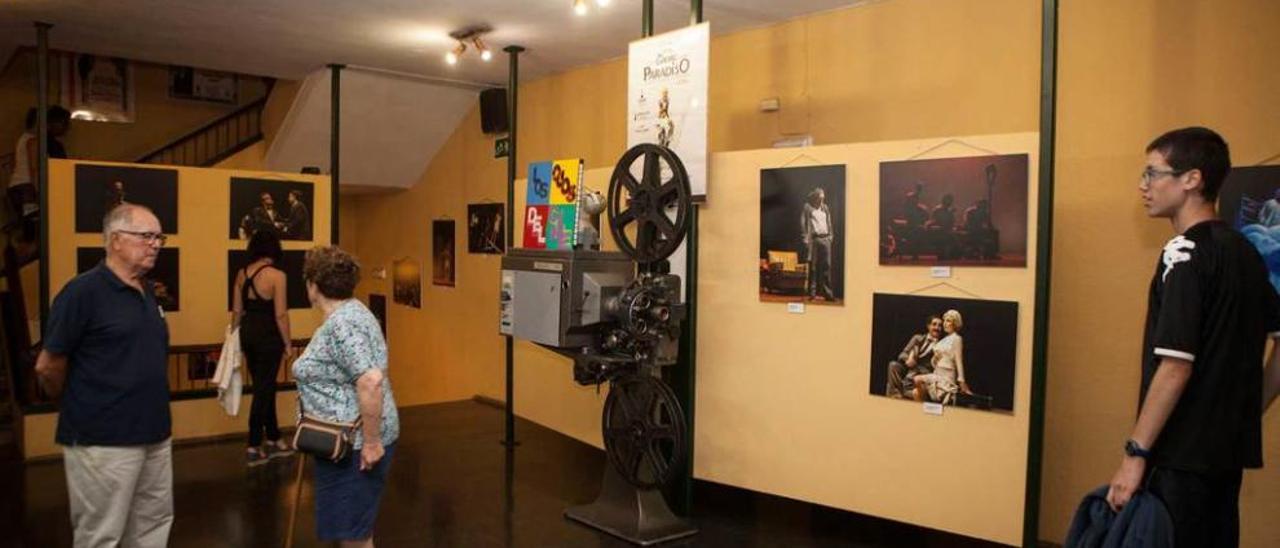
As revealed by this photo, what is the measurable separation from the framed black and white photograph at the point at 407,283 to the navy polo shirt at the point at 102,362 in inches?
245

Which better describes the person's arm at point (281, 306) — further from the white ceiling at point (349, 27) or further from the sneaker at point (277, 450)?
the white ceiling at point (349, 27)

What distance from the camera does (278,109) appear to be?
28.7 feet

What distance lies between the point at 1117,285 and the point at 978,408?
3.09ft

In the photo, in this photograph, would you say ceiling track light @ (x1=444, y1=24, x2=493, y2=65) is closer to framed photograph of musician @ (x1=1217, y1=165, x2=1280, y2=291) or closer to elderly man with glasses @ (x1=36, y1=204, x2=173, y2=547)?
elderly man with glasses @ (x1=36, y1=204, x2=173, y2=547)

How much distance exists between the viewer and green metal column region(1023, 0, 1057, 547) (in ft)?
11.7

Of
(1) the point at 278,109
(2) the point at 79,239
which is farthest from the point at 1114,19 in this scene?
(1) the point at 278,109

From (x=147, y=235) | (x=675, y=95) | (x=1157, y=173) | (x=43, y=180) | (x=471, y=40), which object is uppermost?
(x=471, y=40)

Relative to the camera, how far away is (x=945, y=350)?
3.96m

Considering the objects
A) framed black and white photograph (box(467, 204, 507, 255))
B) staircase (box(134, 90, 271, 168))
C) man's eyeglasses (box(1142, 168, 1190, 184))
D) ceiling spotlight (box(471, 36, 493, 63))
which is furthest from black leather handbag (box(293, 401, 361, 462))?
staircase (box(134, 90, 271, 168))

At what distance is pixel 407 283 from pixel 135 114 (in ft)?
11.5

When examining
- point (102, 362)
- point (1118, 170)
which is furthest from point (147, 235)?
point (1118, 170)

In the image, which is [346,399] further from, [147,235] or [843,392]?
[843,392]

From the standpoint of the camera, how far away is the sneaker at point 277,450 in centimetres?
598

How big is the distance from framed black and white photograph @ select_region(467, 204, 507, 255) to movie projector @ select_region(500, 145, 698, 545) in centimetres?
335
